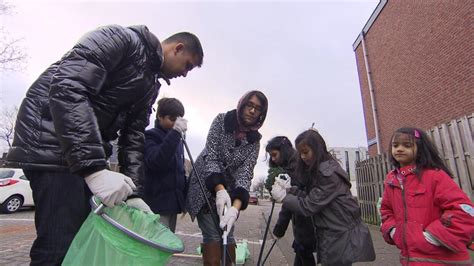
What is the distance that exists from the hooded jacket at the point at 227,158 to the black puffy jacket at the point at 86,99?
935 millimetres

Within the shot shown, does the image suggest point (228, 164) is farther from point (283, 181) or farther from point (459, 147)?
point (459, 147)

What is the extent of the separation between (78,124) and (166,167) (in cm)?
157

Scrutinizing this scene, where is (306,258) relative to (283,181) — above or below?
below

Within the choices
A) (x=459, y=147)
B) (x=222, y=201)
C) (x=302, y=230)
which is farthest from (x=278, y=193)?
(x=459, y=147)

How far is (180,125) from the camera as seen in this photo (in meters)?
2.87

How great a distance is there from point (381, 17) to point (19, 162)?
46.6ft

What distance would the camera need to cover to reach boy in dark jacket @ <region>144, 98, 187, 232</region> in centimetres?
285

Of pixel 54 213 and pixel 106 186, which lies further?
pixel 54 213

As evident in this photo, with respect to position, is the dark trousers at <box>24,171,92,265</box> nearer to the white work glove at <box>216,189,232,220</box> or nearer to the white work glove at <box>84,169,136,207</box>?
the white work glove at <box>84,169,136,207</box>

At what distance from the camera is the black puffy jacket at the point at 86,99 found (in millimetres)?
1405

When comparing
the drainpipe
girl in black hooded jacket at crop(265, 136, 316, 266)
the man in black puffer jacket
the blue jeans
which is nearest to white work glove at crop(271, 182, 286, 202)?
girl in black hooded jacket at crop(265, 136, 316, 266)

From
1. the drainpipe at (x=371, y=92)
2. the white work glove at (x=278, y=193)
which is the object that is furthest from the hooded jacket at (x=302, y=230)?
the drainpipe at (x=371, y=92)

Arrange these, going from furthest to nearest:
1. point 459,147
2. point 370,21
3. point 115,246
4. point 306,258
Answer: point 370,21, point 459,147, point 306,258, point 115,246

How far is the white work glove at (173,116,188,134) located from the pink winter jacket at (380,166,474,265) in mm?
1882
